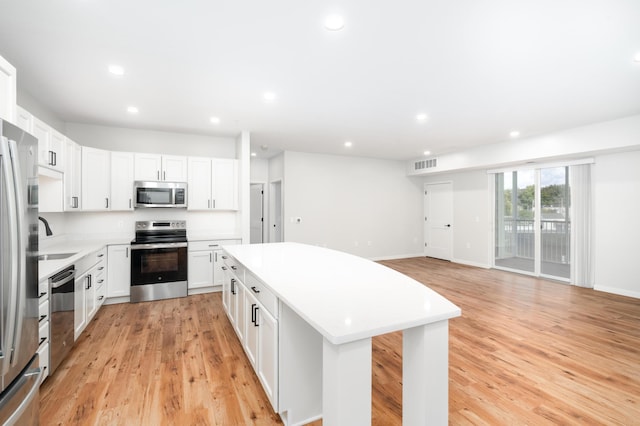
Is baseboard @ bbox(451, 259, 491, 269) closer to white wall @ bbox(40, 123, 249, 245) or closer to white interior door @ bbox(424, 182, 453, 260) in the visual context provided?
white interior door @ bbox(424, 182, 453, 260)

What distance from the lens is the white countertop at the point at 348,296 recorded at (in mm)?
1296

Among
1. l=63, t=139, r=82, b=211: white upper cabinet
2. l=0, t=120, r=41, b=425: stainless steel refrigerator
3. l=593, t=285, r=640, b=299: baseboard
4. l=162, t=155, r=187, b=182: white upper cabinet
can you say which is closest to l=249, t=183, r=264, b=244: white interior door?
l=162, t=155, r=187, b=182: white upper cabinet

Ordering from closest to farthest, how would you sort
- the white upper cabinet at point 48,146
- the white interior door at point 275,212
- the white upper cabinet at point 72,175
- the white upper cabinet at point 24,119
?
1. the white upper cabinet at point 24,119
2. the white upper cabinet at point 48,146
3. the white upper cabinet at point 72,175
4. the white interior door at point 275,212

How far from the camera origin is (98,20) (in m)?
2.06

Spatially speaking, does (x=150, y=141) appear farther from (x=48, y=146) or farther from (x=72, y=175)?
(x=48, y=146)

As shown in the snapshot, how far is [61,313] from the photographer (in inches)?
97.0

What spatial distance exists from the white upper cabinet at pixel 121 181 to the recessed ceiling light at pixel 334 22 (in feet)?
12.3

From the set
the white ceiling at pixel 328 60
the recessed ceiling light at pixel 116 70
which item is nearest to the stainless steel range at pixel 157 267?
the white ceiling at pixel 328 60

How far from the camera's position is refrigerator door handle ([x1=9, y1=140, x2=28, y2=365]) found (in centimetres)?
131

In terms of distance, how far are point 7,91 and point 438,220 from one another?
309 inches

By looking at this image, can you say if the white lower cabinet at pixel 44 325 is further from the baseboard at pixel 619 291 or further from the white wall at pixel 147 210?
the baseboard at pixel 619 291

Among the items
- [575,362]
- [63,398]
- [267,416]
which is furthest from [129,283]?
[575,362]

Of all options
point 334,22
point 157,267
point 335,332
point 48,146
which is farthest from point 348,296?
point 157,267

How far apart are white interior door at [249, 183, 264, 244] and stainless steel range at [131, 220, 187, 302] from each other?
312cm
